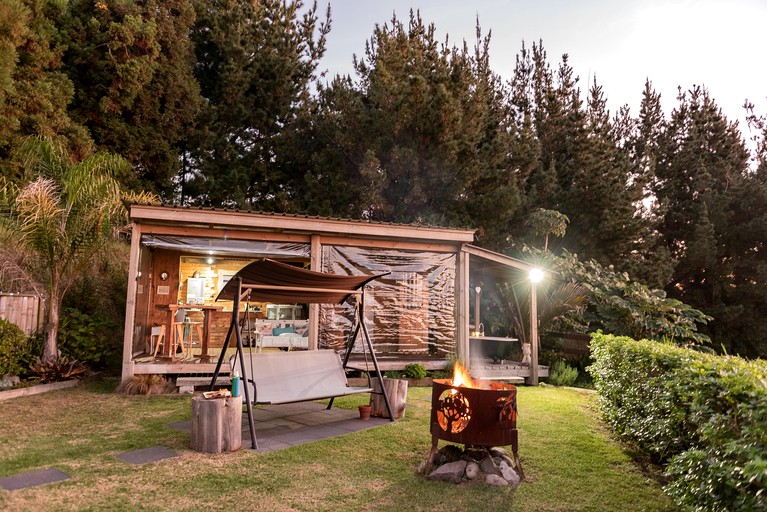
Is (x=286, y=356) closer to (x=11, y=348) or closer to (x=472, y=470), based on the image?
(x=472, y=470)

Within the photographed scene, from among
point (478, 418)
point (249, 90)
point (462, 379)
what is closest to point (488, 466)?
point (478, 418)

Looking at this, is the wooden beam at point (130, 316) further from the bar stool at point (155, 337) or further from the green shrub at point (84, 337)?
the bar stool at point (155, 337)

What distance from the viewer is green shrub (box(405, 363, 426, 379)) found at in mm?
9534

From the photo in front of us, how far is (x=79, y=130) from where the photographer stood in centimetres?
1481

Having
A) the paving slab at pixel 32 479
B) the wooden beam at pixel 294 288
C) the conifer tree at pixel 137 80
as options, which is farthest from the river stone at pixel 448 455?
the conifer tree at pixel 137 80

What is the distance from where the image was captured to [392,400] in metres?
6.65

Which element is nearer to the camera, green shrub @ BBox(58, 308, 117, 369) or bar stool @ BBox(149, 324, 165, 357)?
green shrub @ BBox(58, 308, 117, 369)

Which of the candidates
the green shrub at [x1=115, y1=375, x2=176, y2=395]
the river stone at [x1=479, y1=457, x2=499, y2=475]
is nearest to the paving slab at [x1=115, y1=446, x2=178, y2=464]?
the river stone at [x1=479, y1=457, x2=499, y2=475]

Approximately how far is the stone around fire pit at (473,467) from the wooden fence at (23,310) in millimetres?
7865

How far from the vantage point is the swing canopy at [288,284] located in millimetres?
5664

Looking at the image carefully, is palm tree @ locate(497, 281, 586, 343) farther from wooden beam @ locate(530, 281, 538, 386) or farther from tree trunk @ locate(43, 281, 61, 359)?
tree trunk @ locate(43, 281, 61, 359)

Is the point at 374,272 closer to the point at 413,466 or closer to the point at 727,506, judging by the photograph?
the point at 413,466

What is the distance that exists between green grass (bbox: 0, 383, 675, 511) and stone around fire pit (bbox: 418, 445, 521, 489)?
105 millimetres

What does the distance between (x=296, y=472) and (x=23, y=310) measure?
23.5 feet
